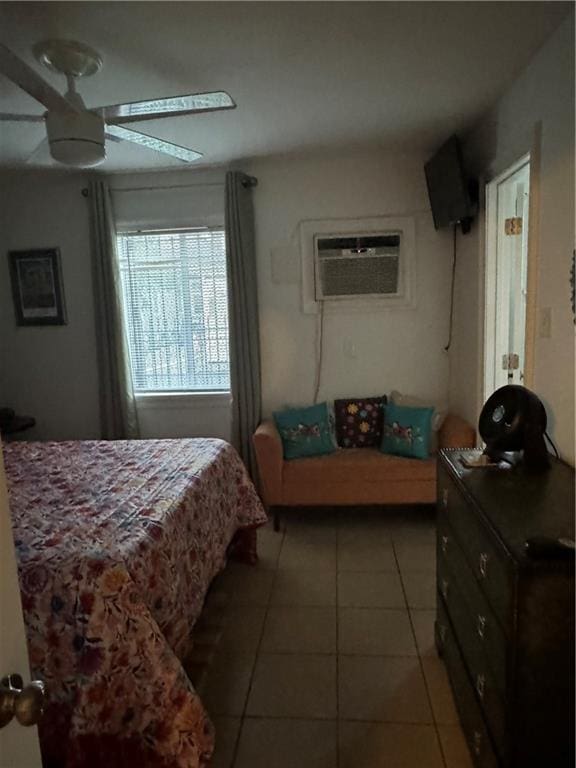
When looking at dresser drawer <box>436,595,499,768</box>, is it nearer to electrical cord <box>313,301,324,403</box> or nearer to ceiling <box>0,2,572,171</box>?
electrical cord <box>313,301,324,403</box>

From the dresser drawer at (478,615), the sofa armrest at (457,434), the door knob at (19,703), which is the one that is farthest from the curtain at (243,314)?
the door knob at (19,703)

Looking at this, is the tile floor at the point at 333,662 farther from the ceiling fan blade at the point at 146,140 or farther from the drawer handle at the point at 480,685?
the ceiling fan blade at the point at 146,140

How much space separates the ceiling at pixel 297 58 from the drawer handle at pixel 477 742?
2.42 metres

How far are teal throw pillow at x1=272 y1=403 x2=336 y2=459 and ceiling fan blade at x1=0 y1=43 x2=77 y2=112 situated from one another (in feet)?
7.25

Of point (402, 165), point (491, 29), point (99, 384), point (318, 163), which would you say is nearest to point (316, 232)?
point (318, 163)

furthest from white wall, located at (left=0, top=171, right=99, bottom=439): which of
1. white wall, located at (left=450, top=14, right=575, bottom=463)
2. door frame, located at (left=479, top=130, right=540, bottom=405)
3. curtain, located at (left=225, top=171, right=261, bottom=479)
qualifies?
white wall, located at (left=450, top=14, right=575, bottom=463)

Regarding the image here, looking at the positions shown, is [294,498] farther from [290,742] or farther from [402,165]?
[402,165]

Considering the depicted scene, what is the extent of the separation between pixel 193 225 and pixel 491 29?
7.82ft

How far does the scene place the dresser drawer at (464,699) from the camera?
4.42 feet

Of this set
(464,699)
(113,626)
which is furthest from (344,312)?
(113,626)

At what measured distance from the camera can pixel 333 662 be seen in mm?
1993

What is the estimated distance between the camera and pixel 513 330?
281 cm

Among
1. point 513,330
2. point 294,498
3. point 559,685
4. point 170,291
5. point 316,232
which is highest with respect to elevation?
point 316,232

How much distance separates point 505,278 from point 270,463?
6.09 ft
